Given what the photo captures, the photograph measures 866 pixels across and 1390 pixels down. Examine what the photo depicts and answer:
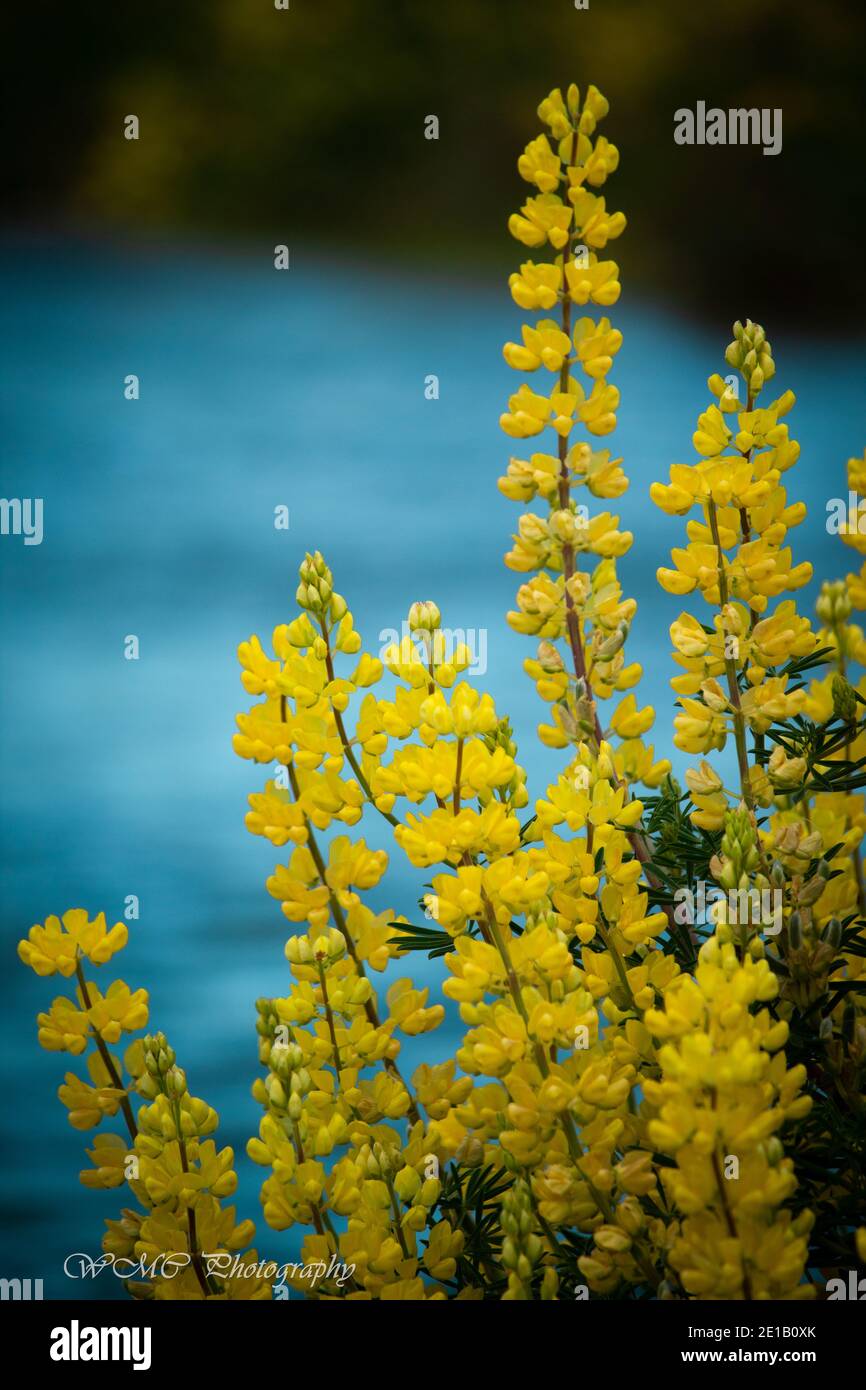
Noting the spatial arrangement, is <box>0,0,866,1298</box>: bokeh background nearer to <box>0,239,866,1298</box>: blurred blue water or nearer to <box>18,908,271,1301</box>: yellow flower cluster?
<box>0,239,866,1298</box>: blurred blue water

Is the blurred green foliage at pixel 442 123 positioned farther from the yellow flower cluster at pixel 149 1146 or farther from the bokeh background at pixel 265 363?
the yellow flower cluster at pixel 149 1146

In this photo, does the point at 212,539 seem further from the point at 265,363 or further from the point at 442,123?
the point at 442,123

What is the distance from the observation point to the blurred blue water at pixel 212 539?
1047mm

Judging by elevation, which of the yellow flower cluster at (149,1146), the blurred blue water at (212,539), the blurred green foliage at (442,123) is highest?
the blurred green foliage at (442,123)

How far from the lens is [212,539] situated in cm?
113

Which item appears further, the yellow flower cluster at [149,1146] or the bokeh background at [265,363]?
the bokeh background at [265,363]

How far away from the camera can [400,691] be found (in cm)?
53

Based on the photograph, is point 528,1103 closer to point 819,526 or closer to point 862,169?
point 819,526

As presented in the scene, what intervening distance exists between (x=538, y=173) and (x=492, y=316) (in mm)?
601

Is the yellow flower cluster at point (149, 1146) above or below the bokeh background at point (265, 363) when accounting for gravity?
below

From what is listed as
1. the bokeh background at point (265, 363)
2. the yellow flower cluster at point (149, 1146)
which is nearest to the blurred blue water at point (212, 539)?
the bokeh background at point (265, 363)

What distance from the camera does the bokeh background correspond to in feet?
3.34

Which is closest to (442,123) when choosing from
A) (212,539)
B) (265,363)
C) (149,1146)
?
(265,363)

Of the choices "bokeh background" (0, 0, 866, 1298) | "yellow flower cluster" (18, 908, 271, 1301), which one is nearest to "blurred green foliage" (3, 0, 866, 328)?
"bokeh background" (0, 0, 866, 1298)
